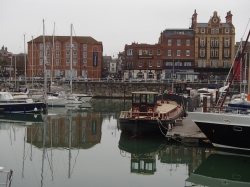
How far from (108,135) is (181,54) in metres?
53.3

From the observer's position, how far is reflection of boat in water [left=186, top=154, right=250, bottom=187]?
16672 millimetres

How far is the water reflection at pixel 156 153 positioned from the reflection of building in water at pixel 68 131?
3162mm

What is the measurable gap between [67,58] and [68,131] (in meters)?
54.6

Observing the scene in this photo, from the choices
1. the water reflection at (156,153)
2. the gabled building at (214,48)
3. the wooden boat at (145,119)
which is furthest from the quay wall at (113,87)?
the water reflection at (156,153)

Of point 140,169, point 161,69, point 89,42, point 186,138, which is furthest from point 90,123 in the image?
point 89,42

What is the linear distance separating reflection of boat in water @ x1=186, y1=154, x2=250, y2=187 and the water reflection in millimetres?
580

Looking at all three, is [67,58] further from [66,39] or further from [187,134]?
[187,134]

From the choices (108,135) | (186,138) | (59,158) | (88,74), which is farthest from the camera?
(88,74)

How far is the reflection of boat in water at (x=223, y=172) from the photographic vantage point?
54.7 ft

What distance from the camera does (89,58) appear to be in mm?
83188

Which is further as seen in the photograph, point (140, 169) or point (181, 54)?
point (181, 54)

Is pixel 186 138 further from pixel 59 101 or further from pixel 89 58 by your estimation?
pixel 89 58

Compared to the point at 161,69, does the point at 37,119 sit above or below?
below

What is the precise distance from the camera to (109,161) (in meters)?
19.7
